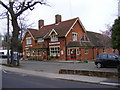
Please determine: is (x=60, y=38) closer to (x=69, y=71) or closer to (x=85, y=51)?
(x=85, y=51)

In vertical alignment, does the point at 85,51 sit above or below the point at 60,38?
below

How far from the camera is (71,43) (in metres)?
36.2

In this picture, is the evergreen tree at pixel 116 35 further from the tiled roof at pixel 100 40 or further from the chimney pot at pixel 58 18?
the chimney pot at pixel 58 18

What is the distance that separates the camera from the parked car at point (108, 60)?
17.4 meters

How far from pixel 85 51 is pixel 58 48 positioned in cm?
561

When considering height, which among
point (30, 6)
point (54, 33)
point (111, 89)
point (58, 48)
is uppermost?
point (30, 6)

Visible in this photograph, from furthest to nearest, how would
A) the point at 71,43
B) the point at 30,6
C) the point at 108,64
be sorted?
the point at 71,43 < the point at 30,6 < the point at 108,64

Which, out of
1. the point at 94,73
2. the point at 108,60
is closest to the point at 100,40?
the point at 108,60

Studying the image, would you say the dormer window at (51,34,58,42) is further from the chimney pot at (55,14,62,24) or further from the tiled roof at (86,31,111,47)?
the tiled roof at (86,31,111,47)

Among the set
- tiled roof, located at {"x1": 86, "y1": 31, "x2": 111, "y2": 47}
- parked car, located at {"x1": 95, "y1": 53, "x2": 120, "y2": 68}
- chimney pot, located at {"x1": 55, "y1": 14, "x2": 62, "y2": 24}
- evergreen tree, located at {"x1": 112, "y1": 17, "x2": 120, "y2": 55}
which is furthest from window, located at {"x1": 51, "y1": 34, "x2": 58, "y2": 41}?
evergreen tree, located at {"x1": 112, "y1": 17, "x2": 120, "y2": 55}

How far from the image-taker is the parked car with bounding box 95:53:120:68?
17406 millimetres

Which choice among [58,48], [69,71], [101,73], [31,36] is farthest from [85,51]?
[101,73]

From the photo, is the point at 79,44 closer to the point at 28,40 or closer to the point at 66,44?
the point at 66,44

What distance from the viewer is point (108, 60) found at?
1788 centimetres
